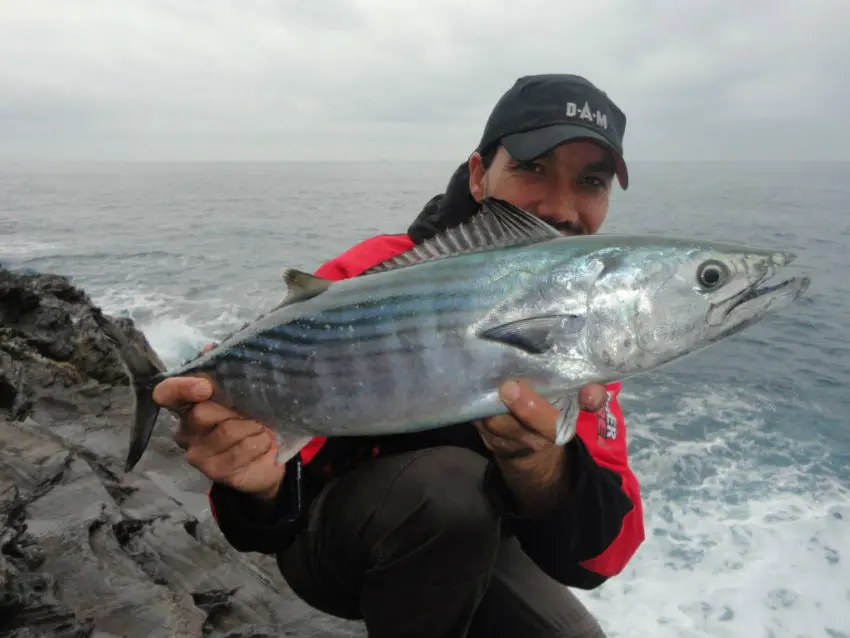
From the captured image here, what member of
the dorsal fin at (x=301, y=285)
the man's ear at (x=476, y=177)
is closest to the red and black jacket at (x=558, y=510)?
the dorsal fin at (x=301, y=285)

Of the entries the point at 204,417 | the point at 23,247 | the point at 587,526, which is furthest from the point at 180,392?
the point at 23,247

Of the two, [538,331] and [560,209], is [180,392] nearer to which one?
[538,331]

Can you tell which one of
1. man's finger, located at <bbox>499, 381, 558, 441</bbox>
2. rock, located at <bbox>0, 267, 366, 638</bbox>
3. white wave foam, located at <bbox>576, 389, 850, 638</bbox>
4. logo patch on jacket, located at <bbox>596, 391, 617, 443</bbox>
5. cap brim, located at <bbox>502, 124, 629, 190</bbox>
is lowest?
white wave foam, located at <bbox>576, 389, 850, 638</bbox>

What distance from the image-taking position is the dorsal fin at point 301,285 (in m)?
2.39

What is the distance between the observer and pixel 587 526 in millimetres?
2617

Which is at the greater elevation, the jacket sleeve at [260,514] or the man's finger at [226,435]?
the man's finger at [226,435]

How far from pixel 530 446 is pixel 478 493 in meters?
0.52

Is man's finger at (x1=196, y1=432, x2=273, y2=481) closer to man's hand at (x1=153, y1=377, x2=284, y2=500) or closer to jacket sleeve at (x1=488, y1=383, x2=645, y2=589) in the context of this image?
man's hand at (x1=153, y1=377, x2=284, y2=500)

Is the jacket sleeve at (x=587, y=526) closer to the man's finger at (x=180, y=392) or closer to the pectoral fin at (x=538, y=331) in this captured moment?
the pectoral fin at (x=538, y=331)

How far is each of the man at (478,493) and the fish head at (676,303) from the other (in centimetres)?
20

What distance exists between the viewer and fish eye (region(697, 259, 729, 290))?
1.99 m

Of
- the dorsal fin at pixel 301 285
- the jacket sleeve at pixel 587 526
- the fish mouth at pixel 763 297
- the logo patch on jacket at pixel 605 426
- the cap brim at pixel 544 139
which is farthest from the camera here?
the logo patch on jacket at pixel 605 426

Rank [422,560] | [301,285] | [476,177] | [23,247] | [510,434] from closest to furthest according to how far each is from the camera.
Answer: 1. [510,434]
2. [301,285]
3. [422,560]
4. [476,177]
5. [23,247]

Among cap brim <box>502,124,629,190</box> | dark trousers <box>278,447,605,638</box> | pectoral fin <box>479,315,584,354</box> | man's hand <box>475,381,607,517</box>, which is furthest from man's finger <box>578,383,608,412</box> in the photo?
cap brim <box>502,124,629,190</box>
